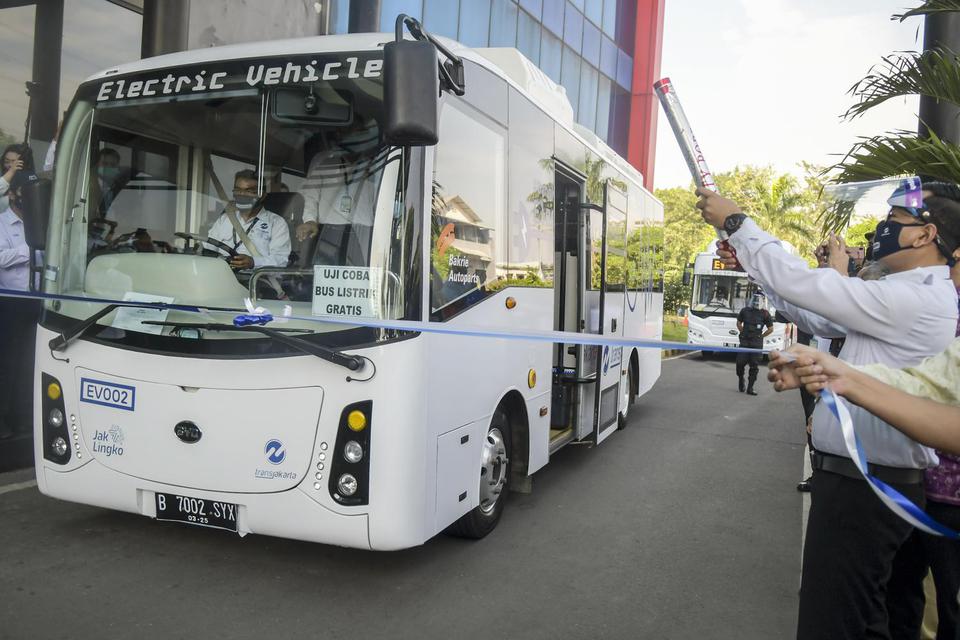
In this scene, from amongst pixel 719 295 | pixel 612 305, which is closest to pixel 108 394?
pixel 612 305

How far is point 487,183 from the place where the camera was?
16.4 feet

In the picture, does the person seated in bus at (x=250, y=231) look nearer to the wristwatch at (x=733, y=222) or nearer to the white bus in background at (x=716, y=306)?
the wristwatch at (x=733, y=222)

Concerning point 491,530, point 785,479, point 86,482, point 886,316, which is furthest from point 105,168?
point 785,479

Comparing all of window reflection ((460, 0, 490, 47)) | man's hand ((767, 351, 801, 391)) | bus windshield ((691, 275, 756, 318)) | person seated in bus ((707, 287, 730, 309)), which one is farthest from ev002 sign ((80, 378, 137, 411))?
person seated in bus ((707, 287, 730, 309))

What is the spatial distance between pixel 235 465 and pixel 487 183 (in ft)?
7.61

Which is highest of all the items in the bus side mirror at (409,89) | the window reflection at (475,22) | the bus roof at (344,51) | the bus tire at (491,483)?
the window reflection at (475,22)

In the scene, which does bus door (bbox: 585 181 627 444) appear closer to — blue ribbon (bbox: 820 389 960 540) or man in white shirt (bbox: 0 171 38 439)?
man in white shirt (bbox: 0 171 38 439)

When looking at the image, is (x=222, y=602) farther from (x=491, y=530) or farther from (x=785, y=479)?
(x=785, y=479)

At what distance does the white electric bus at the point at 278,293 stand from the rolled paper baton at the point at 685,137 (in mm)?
1049

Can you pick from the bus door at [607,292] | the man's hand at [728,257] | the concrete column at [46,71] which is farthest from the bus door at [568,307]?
the concrete column at [46,71]

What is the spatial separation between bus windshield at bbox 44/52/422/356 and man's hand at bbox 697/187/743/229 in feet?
5.36

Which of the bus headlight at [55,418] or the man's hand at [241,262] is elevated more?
the man's hand at [241,262]

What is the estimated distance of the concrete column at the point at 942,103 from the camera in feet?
17.8

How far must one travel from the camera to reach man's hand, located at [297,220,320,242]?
4.09m
